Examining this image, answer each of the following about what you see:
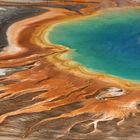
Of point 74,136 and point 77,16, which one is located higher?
point 77,16

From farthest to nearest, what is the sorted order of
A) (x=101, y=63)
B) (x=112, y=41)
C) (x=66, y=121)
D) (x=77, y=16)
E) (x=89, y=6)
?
1. (x=89, y=6)
2. (x=77, y=16)
3. (x=112, y=41)
4. (x=101, y=63)
5. (x=66, y=121)

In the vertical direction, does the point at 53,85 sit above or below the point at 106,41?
below

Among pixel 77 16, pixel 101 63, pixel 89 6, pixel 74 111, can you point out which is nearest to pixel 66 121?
pixel 74 111

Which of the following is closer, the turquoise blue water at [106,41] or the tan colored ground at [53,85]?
the tan colored ground at [53,85]

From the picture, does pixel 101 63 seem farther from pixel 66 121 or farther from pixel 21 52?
pixel 66 121

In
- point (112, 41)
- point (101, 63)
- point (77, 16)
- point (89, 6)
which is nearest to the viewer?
point (101, 63)

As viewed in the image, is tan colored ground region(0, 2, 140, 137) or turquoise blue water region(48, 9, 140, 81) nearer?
tan colored ground region(0, 2, 140, 137)

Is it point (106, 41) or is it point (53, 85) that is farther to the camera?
point (106, 41)

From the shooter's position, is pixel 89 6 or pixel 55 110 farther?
pixel 89 6
